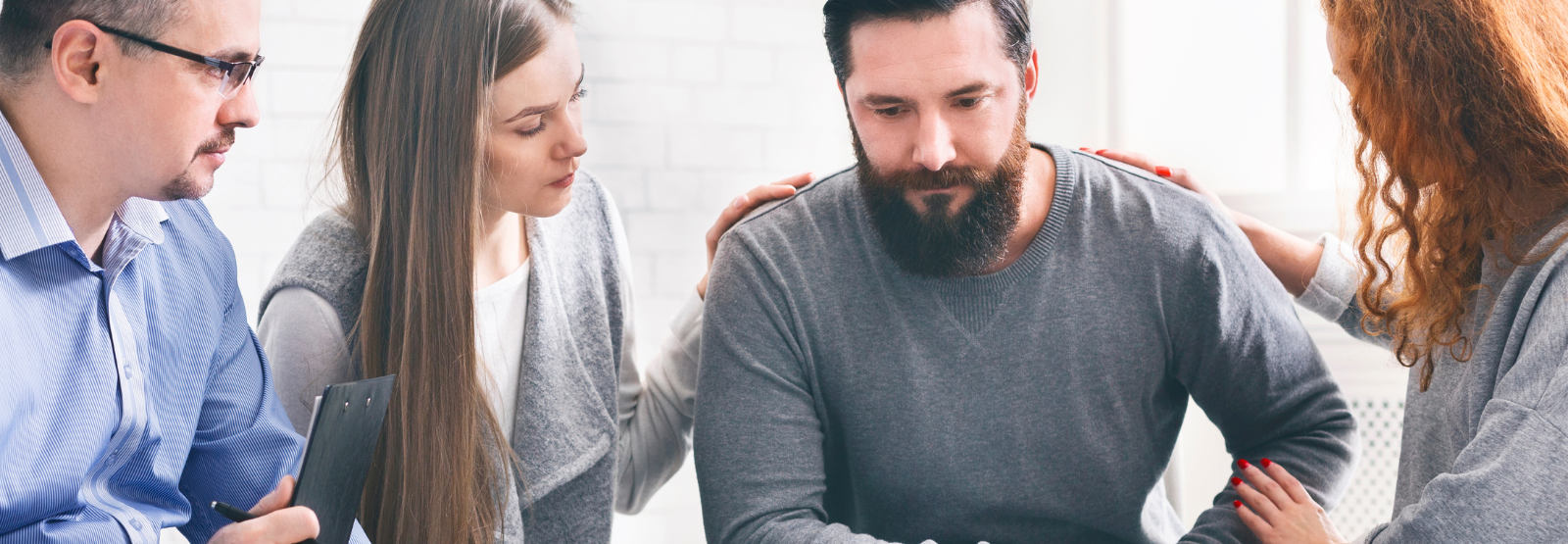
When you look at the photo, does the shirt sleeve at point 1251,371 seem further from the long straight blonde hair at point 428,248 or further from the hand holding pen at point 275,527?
the hand holding pen at point 275,527

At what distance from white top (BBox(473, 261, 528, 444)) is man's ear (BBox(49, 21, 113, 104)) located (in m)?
0.62

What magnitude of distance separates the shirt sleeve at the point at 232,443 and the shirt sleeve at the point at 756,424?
55 cm

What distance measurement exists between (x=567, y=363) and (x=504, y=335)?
0.11 m

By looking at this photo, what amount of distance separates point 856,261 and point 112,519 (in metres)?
0.99

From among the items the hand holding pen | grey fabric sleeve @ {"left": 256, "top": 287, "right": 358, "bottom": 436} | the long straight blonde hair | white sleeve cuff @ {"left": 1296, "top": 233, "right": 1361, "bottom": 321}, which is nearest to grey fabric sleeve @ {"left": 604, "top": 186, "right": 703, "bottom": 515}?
the long straight blonde hair

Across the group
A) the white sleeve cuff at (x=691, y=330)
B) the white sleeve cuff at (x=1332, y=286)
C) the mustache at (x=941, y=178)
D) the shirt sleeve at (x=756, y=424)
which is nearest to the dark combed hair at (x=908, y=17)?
the mustache at (x=941, y=178)

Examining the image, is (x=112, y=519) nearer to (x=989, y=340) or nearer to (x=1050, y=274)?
(x=989, y=340)

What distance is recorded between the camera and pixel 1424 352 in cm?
130

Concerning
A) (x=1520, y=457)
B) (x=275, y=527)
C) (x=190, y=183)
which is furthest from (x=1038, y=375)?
(x=190, y=183)

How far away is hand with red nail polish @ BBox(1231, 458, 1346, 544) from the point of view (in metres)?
1.38

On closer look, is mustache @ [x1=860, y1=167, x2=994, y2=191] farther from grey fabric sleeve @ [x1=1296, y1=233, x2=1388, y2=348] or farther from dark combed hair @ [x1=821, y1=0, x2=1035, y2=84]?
grey fabric sleeve @ [x1=1296, y1=233, x2=1388, y2=348]

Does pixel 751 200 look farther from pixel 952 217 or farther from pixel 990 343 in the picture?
pixel 990 343

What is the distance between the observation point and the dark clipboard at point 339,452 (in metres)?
1.04

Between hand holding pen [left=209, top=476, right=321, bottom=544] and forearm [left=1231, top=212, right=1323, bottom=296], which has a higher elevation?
forearm [left=1231, top=212, right=1323, bottom=296]
